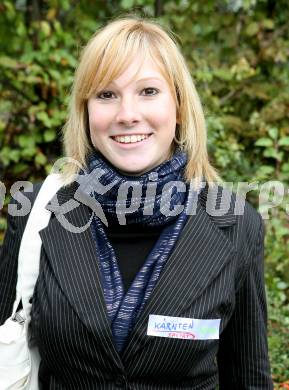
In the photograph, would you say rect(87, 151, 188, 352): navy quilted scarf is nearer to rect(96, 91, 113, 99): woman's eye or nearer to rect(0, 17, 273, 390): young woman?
rect(0, 17, 273, 390): young woman

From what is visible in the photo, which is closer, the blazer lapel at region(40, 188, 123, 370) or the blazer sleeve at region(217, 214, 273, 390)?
the blazer lapel at region(40, 188, 123, 370)

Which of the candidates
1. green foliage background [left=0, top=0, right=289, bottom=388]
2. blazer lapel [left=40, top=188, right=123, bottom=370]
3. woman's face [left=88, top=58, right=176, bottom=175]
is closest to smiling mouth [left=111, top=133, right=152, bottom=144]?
woman's face [left=88, top=58, right=176, bottom=175]

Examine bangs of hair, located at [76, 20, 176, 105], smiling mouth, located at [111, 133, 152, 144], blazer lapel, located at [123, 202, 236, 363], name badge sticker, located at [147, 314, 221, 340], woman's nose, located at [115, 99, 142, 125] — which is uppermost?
bangs of hair, located at [76, 20, 176, 105]

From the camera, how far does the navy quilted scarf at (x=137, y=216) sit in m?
2.11

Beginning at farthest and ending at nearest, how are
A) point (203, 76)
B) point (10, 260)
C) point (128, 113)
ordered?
point (203, 76) → point (10, 260) → point (128, 113)

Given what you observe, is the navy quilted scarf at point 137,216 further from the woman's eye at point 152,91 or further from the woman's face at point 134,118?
the woman's eye at point 152,91

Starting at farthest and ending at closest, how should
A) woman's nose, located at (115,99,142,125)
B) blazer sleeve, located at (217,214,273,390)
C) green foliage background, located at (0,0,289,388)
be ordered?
1. green foliage background, located at (0,0,289,388)
2. blazer sleeve, located at (217,214,273,390)
3. woman's nose, located at (115,99,142,125)

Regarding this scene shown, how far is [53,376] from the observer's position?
217cm

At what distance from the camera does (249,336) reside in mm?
2324

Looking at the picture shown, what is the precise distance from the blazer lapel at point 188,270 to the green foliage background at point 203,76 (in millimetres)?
2363

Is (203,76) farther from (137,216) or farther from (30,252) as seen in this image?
(30,252)

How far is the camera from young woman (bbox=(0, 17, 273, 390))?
2064 mm

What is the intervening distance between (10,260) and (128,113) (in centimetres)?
61

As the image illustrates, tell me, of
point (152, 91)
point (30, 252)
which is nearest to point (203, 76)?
point (152, 91)
